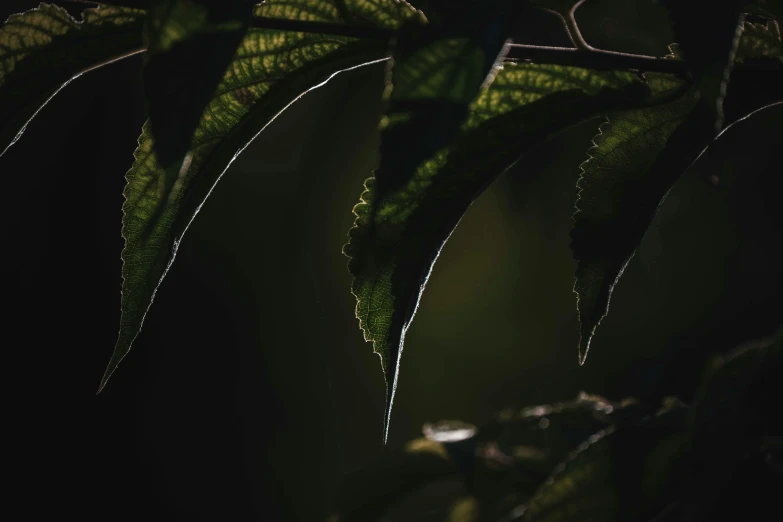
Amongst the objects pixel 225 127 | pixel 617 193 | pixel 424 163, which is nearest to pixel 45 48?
pixel 225 127

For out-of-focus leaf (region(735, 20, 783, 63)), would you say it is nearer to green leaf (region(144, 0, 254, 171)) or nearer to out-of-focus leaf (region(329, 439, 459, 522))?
green leaf (region(144, 0, 254, 171))

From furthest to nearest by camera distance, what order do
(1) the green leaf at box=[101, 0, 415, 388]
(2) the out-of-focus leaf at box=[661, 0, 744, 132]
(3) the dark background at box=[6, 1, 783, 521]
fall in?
(3) the dark background at box=[6, 1, 783, 521] → (1) the green leaf at box=[101, 0, 415, 388] → (2) the out-of-focus leaf at box=[661, 0, 744, 132]

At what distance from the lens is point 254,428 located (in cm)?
516

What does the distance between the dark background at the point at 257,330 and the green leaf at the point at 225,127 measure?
2782mm

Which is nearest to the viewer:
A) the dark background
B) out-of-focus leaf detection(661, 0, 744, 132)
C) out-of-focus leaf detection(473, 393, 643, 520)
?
out-of-focus leaf detection(661, 0, 744, 132)

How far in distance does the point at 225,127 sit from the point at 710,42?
26cm

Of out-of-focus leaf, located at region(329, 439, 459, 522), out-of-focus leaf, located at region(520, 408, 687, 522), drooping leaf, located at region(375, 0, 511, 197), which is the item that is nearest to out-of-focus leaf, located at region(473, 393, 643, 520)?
out-of-focus leaf, located at region(329, 439, 459, 522)

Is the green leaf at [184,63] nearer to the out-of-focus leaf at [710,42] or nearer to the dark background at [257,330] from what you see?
the out-of-focus leaf at [710,42]

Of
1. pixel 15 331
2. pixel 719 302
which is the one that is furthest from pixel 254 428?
pixel 719 302

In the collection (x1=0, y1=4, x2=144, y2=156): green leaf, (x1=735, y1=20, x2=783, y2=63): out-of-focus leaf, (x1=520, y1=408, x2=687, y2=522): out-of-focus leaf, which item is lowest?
(x1=520, y1=408, x2=687, y2=522): out-of-focus leaf

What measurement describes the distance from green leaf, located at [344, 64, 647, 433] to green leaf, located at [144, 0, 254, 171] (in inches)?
4.6

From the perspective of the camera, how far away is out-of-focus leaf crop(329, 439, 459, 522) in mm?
813

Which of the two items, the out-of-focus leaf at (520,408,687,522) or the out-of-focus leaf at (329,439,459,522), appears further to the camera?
the out-of-focus leaf at (329,439,459,522)

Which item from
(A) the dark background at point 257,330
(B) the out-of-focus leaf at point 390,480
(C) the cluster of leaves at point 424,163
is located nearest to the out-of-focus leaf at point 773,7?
(C) the cluster of leaves at point 424,163
